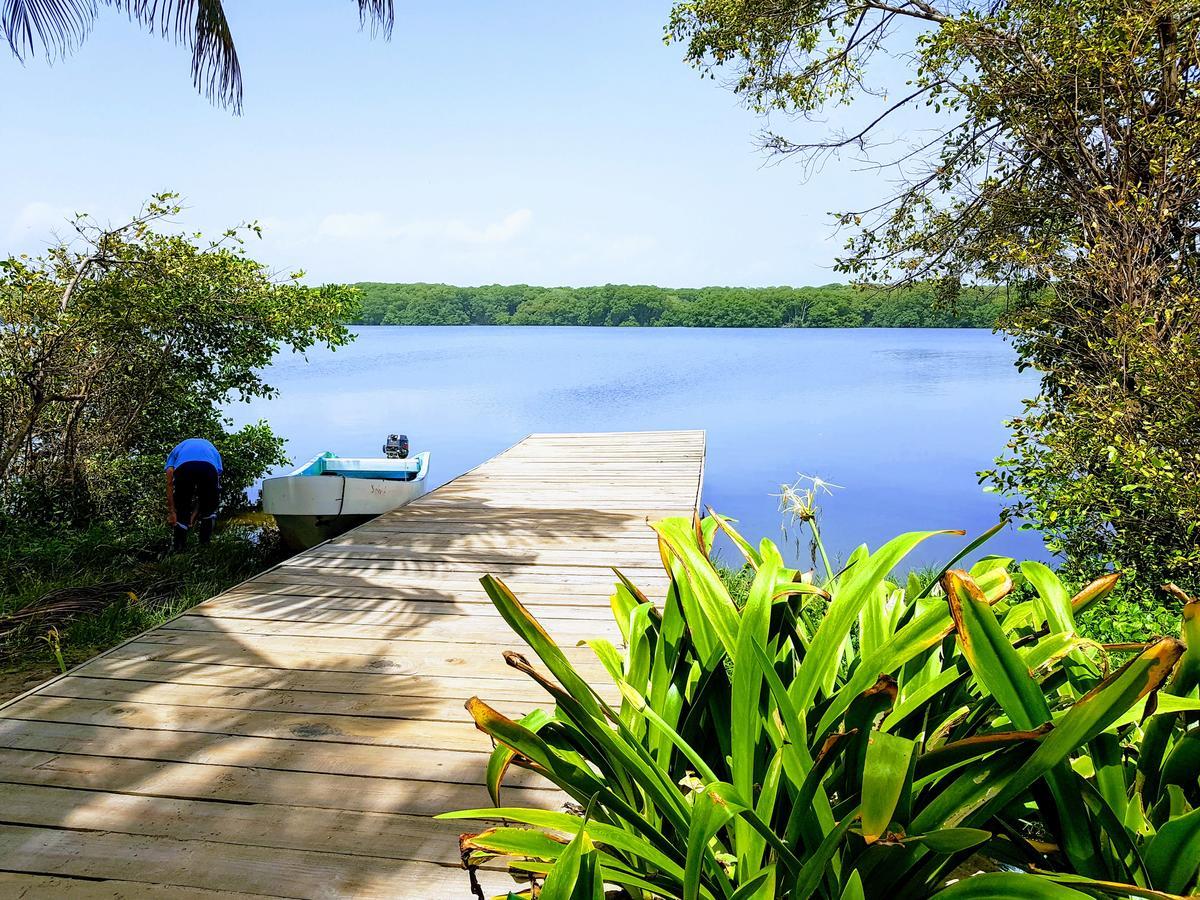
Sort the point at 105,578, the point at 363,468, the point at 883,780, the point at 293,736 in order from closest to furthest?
the point at 883,780
the point at 293,736
the point at 105,578
the point at 363,468

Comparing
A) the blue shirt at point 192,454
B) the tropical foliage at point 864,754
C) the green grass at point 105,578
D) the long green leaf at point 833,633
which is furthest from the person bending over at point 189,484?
the long green leaf at point 833,633

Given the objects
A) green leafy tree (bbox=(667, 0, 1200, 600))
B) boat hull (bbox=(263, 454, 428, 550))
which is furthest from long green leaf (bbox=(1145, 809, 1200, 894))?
boat hull (bbox=(263, 454, 428, 550))

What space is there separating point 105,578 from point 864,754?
580cm

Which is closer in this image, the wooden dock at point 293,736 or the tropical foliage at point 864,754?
the tropical foliage at point 864,754

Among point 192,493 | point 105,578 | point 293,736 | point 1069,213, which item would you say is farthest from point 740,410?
point 293,736

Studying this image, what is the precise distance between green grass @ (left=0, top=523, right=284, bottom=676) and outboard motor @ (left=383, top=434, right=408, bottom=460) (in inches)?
76.2

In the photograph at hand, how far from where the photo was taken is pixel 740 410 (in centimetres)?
2352

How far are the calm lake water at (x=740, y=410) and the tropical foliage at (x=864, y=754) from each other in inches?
163

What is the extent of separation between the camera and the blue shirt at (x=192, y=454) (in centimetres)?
630

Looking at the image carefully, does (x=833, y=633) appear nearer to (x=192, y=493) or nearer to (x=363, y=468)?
(x=192, y=493)

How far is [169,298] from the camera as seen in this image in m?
7.26

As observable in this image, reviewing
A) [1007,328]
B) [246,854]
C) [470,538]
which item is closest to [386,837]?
[246,854]

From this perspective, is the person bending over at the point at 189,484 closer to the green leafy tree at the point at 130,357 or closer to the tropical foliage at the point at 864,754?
the green leafy tree at the point at 130,357

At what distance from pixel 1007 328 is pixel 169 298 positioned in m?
7.17
